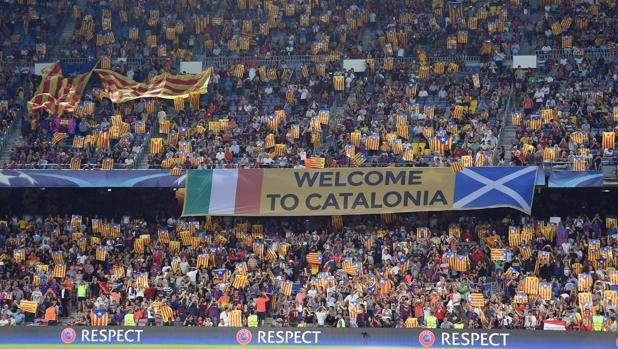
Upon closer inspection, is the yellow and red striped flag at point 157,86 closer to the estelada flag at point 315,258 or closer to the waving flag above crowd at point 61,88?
the waving flag above crowd at point 61,88

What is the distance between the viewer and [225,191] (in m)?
38.7

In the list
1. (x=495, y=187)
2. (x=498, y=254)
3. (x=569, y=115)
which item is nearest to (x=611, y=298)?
(x=498, y=254)

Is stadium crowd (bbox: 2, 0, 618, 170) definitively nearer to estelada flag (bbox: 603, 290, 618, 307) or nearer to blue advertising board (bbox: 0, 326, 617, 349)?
estelada flag (bbox: 603, 290, 618, 307)

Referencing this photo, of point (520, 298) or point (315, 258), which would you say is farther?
point (315, 258)

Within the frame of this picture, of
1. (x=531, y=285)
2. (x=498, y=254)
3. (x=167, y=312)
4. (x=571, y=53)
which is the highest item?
(x=571, y=53)

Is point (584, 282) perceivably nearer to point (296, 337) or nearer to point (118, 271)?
point (296, 337)

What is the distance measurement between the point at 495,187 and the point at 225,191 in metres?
8.23

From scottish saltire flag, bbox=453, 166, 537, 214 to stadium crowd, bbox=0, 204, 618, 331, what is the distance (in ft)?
2.76

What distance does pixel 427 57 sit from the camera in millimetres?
44656

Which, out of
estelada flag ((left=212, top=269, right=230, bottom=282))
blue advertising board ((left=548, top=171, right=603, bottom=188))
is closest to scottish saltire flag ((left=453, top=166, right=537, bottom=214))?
blue advertising board ((left=548, top=171, right=603, bottom=188))

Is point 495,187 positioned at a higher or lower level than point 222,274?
higher

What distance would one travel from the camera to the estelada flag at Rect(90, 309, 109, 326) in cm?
3469

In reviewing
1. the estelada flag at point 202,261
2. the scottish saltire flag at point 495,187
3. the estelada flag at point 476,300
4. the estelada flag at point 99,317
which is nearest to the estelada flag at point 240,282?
the estelada flag at point 202,261

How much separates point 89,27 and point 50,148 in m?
8.47
